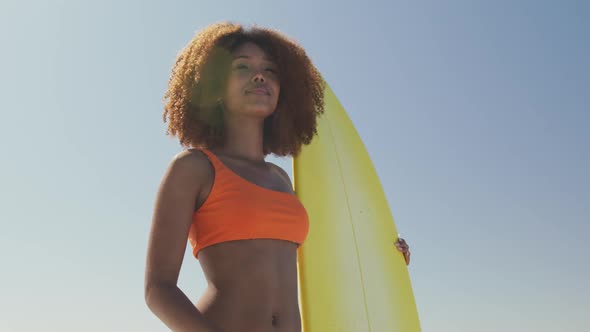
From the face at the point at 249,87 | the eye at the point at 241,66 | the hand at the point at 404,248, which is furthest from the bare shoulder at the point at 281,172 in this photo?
the hand at the point at 404,248

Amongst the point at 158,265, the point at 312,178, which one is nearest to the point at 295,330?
the point at 158,265

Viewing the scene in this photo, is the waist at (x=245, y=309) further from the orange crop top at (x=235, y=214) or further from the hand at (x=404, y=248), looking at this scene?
the hand at (x=404, y=248)

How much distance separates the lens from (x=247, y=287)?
1.74 metres

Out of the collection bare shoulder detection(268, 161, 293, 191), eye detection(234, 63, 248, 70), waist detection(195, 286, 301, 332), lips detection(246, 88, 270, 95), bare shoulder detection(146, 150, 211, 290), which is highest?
eye detection(234, 63, 248, 70)

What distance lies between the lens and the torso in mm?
1708

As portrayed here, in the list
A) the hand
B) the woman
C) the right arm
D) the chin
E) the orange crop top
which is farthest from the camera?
the hand

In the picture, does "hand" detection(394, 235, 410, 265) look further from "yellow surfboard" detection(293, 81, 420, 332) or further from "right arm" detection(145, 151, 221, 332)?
"right arm" detection(145, 151, 221, 332)

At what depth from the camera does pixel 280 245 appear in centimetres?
186

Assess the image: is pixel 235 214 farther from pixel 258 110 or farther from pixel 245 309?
pixel 258 110

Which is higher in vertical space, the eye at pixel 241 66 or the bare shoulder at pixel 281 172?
the eye at pixel 241 66

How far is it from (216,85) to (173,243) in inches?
29.3

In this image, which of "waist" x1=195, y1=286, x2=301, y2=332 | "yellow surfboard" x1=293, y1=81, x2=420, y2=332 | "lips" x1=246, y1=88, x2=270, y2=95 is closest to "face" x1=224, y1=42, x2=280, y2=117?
"lips" x1=246, y1=88, x2=270, y2=95

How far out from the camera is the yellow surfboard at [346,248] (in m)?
2.85

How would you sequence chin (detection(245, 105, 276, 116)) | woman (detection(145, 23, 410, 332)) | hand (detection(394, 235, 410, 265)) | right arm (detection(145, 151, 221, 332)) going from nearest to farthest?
right arm (detection(145, 151, 221, 332)), woman (detection(145, 23, 410, 332)), chin (detection(245, 105, 276, 116)), hand (detection(394, 235, 410, 265))
